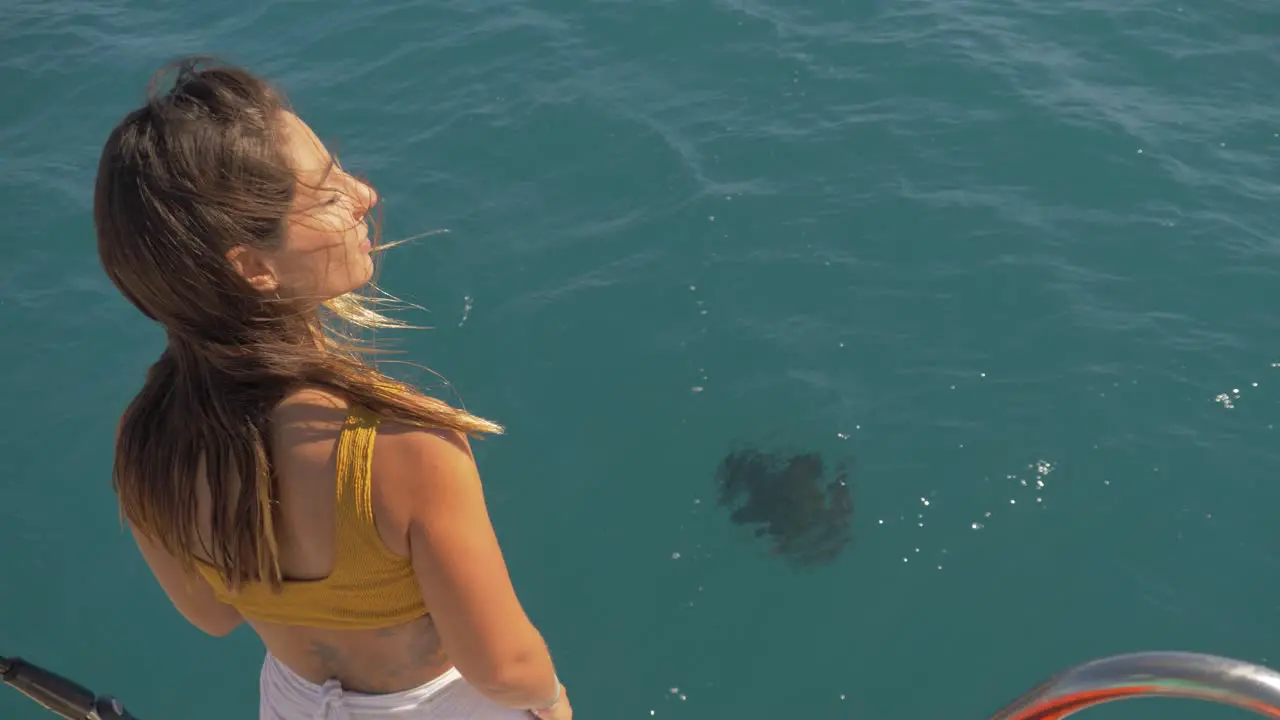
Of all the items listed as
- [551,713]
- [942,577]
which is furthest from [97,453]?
[551,713]

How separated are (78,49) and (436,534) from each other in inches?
420

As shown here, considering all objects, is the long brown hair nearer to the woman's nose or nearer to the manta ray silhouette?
the woman's nose

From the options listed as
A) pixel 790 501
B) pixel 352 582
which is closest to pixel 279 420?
pixel 352 582

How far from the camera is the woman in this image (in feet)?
5.03

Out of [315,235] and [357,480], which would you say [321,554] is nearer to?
[357,480]

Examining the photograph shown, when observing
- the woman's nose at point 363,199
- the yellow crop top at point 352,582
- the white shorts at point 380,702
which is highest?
the woman's nose at point 363,199

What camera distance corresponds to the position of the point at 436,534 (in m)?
1.58

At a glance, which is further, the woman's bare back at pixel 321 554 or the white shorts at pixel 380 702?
the white shorts at pixel 380 702

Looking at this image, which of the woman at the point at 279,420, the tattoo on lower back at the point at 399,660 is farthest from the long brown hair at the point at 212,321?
the tattoo on lower back at the point at 399,660

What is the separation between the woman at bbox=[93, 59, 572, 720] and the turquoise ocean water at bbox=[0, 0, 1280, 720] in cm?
372

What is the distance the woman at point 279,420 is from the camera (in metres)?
1.53

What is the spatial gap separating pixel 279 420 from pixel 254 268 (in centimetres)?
23

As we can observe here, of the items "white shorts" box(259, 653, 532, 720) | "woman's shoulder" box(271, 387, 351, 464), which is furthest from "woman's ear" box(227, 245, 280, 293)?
"white shorts" box(259, 653, 532, 720)

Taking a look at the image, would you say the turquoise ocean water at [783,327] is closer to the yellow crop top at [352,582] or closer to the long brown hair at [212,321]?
the yellow crop top at [352,582]
